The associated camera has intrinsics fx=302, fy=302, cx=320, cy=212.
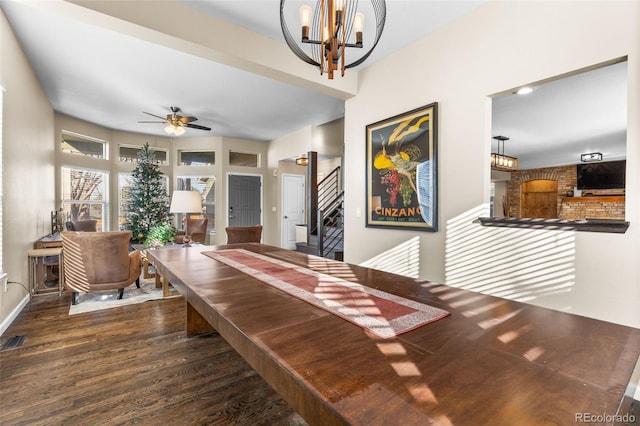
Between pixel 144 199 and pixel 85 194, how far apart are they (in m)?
1.03

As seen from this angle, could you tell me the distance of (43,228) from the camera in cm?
442

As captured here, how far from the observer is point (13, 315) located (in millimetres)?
2973

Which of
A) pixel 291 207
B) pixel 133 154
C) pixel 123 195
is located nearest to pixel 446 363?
pixel 291 207

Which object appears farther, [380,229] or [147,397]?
[380,229]

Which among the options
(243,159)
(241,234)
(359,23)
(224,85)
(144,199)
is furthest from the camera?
(243,159)

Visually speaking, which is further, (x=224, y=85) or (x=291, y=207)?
(x=291, y=207)

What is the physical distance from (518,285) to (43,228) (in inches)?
234

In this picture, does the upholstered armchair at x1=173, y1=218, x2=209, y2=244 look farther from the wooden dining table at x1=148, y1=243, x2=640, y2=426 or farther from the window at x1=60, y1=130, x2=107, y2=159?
the wooden dining table at x1=148, y1=243, x2=640, y2=426

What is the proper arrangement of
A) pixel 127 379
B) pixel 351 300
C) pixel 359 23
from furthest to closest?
pixel 127 379
pixel 359 23
pixel 351 300

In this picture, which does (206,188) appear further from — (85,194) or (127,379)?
(127,379)

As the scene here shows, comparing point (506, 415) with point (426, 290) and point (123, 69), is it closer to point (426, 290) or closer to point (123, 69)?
point (426, 290)

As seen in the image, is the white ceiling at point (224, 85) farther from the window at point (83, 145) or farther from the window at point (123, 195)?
the window at point (123, 195)

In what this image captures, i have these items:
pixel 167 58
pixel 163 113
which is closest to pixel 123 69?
pixel 167 58

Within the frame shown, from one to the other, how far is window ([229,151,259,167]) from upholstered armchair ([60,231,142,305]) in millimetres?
4395
